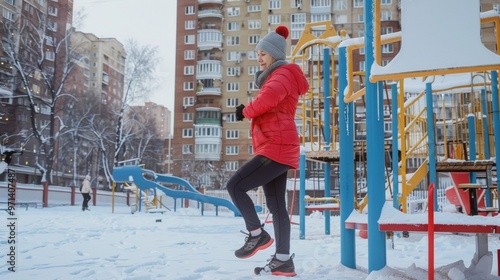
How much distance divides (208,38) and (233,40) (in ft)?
8.39

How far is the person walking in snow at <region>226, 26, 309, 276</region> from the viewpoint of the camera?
307 cm

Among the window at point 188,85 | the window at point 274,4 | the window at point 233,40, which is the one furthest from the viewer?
the window at point 188,85

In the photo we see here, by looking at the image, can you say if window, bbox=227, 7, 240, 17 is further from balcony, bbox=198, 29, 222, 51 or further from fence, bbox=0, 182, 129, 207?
fence, bbox=0, 182, 129, 207

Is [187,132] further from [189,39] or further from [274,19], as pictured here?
[274,19]

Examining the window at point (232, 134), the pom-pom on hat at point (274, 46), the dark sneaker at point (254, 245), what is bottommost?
the dark sneaker at point (254, 245)

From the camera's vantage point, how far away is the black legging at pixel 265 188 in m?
3.10

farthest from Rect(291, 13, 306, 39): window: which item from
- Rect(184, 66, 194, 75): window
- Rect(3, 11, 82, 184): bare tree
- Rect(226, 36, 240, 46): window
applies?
Rect(3, 11, 82, 184): bare tree

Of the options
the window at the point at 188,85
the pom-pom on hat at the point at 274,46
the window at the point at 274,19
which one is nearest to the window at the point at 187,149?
the window at the point at 188,85

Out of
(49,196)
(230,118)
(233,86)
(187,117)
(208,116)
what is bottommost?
(49,196)

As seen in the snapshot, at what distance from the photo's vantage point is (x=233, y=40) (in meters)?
47.5

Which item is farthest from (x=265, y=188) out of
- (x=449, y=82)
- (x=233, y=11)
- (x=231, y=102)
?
(x=233, y=11)

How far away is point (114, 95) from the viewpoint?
65.9 meters

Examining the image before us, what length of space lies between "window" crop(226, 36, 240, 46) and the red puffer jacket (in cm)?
4502

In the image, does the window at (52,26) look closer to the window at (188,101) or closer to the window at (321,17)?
the window at (188,101)
